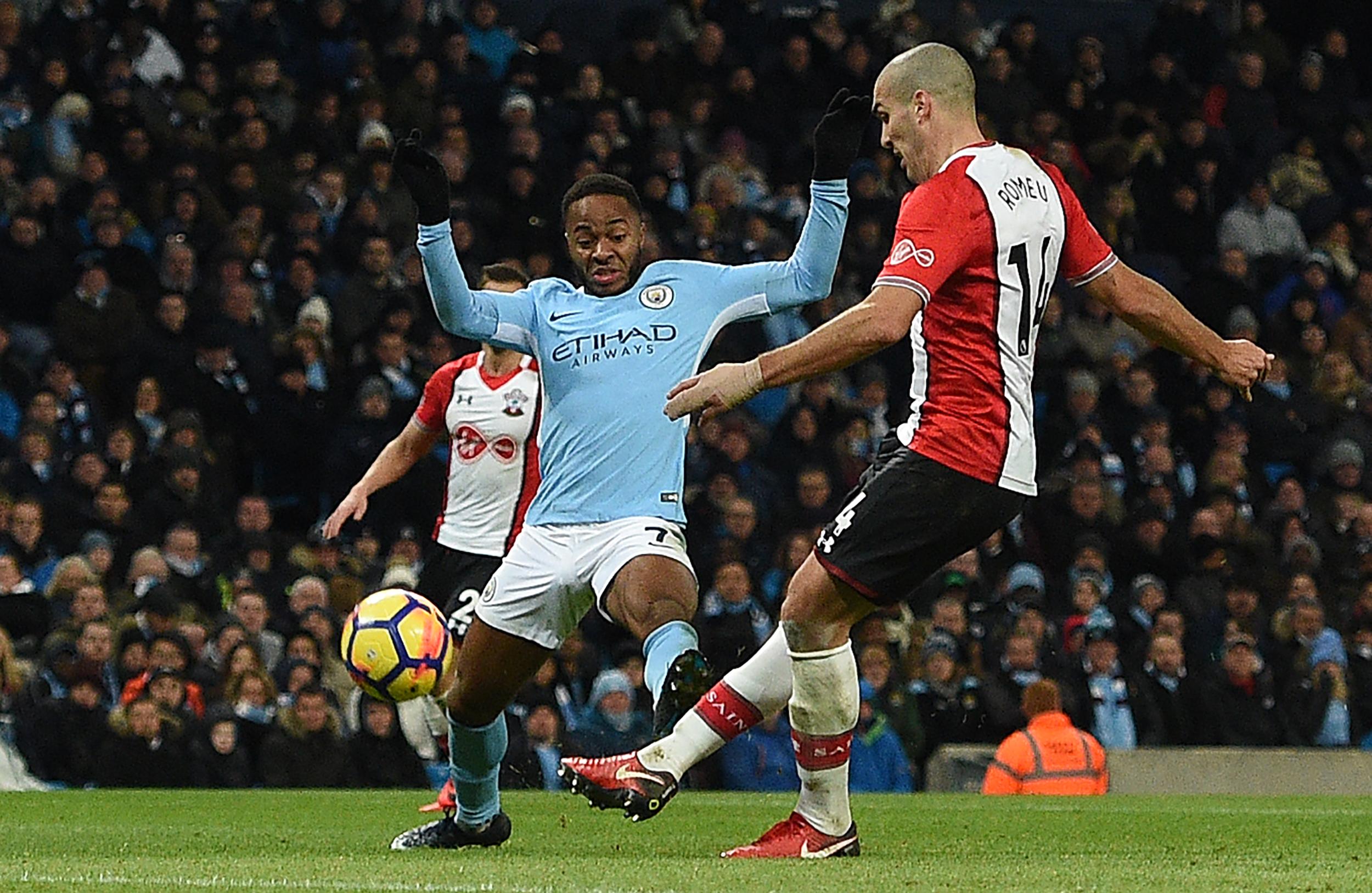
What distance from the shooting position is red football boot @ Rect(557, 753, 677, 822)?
22.5 feet

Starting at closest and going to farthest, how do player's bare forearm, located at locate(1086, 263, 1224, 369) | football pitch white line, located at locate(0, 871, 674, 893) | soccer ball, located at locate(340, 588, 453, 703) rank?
football pitch white line, located at locate(0, 871, 674, 893)
player's bare forearm, located at locate(1086, 263, 1224, 369)
soccer ball, located at locate(340, 588, 453, 703)

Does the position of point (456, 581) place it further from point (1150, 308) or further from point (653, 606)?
point (1150, 308)

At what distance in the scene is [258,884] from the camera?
6.39m

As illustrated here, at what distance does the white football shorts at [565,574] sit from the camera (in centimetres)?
774

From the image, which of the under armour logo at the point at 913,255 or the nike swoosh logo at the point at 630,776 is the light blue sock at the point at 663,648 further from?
the under armour logo at the point at 913,255

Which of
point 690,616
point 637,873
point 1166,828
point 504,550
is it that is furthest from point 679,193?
point 637,873

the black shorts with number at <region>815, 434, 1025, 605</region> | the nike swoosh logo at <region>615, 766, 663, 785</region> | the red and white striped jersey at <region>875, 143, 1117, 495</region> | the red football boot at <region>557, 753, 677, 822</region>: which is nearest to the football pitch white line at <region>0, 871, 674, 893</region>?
the red football boot at <region>557, 753, 677, 822</region>

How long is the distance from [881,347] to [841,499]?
10544 millimetres

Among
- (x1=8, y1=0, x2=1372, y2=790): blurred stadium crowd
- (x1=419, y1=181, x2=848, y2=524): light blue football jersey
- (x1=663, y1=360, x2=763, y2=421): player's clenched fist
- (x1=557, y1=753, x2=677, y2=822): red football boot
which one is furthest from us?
(x1=8, y1=0, x2=1372, y2=790): blurred stadium crowd

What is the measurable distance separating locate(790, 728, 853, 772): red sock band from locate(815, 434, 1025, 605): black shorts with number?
47 cm

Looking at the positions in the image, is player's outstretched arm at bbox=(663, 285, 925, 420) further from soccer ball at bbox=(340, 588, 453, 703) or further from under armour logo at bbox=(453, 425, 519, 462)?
under armour logo at bbox=(453, 425, 519, 462)

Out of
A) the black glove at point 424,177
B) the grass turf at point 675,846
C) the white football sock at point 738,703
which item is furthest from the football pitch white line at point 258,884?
the black glove at point 424,177

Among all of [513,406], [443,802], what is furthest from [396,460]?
[443,802]

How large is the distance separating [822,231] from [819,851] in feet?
6.68
